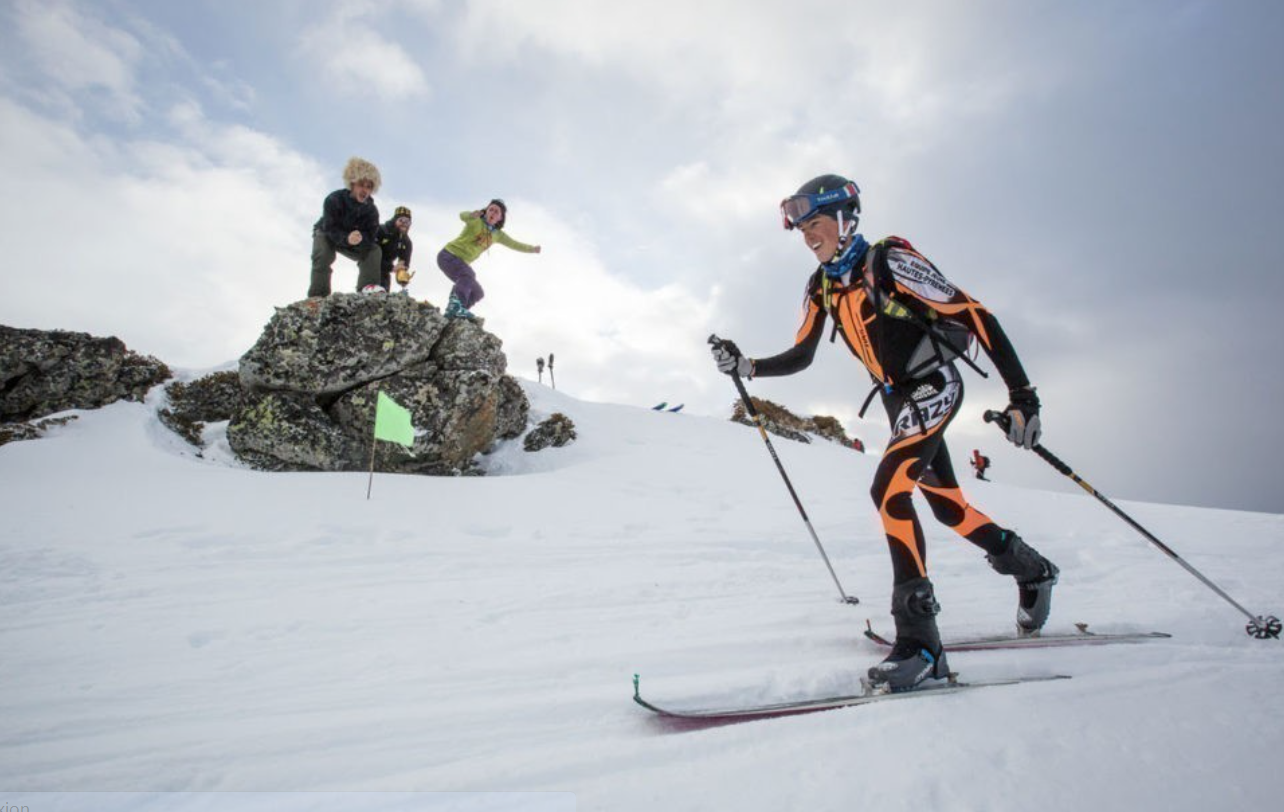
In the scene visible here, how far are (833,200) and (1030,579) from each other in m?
2.91

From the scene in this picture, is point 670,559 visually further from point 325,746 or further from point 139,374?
point 139,374

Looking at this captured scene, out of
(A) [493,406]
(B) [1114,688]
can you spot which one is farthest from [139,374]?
(B) [1114,688]

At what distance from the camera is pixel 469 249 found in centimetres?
973

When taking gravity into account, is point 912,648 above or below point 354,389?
below

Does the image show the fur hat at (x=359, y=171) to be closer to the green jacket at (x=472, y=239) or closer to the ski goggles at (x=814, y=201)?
the green jacket at (x=472, y=239)

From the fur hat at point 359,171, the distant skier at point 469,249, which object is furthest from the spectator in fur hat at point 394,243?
the fur hat at point 359,171

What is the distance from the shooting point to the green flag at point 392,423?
280 inches

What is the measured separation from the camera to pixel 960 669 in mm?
3176

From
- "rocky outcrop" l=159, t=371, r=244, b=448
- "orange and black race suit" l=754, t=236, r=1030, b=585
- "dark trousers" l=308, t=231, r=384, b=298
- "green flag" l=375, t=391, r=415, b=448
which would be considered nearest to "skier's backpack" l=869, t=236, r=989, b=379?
"orange and black race suit" l=754, t=236, r=1030, b=585

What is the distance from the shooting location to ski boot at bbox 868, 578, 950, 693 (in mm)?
2791

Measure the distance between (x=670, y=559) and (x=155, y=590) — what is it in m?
4.06

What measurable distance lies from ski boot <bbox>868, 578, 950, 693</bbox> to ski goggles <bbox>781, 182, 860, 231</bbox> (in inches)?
94.9

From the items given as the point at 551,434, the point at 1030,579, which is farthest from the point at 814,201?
the point at 551,434

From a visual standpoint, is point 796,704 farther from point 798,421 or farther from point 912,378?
point 798,421
